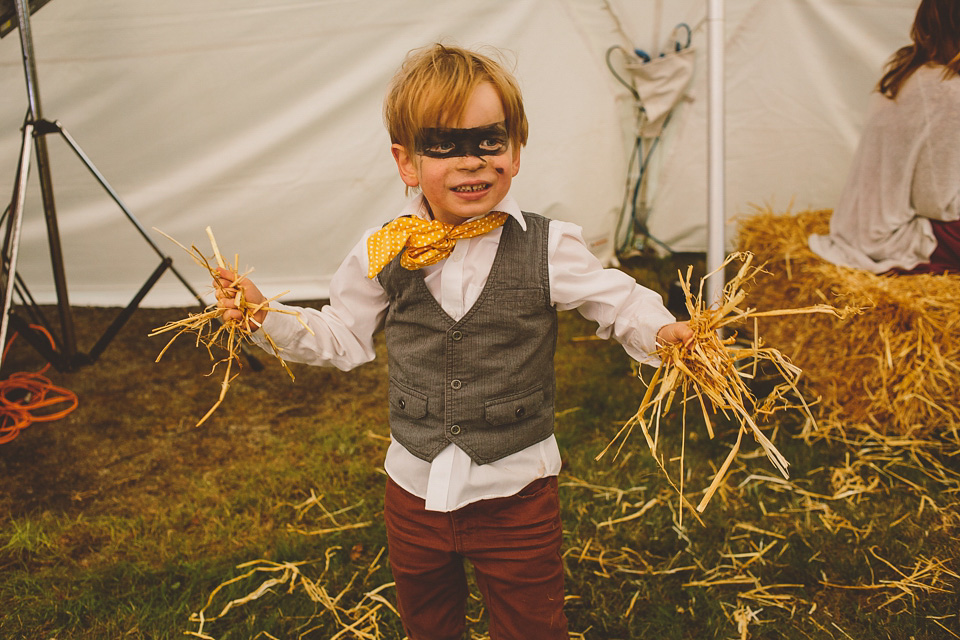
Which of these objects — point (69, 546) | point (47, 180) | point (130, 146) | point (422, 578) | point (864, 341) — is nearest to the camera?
point (422, 578)

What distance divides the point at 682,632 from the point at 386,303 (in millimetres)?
1233

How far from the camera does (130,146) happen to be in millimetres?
4055

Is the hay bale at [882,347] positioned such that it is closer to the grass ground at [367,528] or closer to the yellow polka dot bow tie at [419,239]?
the grass ground at [367,528]

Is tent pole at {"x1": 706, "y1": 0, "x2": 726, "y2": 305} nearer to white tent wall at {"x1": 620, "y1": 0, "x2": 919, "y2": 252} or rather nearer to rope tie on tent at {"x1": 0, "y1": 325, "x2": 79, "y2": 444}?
white tent wall at {"x1": 620, "y1": 0, "x2": 919, "y2": 252}

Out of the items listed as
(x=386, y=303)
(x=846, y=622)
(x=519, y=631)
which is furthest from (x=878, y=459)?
(x=386, y=303)

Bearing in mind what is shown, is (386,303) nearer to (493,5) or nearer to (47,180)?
(47,180)

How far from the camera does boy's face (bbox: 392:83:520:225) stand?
1409 mm

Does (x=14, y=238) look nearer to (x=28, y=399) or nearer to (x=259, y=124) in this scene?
(x=28, y=399)

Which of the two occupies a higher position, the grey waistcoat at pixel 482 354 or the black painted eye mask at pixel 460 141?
the black painted eye mask at pixel 460 141

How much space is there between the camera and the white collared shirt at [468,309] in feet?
4.85

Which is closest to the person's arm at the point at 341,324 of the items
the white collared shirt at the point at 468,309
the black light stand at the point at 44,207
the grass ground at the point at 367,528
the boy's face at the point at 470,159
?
the white collared shirt at the point at 468,309

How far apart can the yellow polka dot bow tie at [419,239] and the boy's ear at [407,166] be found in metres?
0.09

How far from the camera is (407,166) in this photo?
151 cm

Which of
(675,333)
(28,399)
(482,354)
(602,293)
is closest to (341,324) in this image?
(482,354)
